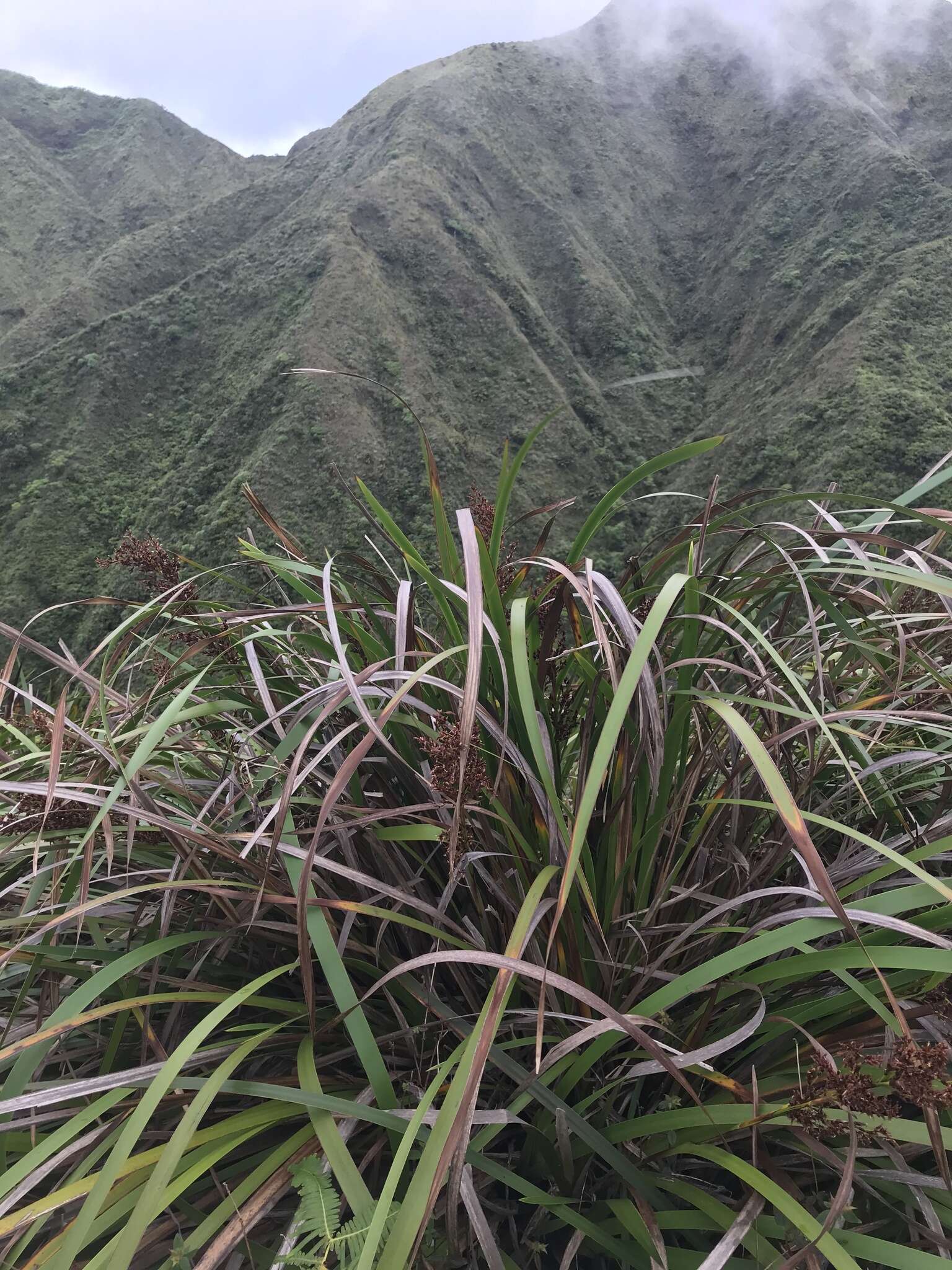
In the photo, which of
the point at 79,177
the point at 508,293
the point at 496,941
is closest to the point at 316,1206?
the point at 496,941

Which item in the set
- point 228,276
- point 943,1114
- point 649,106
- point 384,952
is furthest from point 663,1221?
point 649,106

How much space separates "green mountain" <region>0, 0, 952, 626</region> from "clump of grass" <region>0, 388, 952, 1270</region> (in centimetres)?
1765

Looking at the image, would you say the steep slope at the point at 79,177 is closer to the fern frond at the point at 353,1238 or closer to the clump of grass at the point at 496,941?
the clump of grass at the point at 496,941

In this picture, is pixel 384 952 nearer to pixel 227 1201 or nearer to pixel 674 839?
pixel 227 1201

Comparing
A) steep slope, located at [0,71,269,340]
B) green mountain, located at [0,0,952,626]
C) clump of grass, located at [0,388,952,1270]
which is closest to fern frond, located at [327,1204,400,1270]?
clump of grass, located at [0,388,952,1270]

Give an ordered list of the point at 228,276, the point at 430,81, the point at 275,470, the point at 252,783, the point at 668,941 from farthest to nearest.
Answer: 1. the point at 430,81
2. the point at 228,276
3. the point at 275,470
4. the point at 252,783
5. the point at 668,941

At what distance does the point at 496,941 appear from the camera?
1.04m

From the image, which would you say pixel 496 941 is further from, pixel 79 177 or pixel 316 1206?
pixel 79 177

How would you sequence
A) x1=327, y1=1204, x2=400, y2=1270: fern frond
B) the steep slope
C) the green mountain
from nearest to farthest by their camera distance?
x1=327, y1=1204, x2=400, y2=1270: fern frond, the green mountain, the steep slope

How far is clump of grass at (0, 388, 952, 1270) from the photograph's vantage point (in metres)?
0.71

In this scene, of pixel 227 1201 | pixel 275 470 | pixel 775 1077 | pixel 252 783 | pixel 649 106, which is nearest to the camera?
pixel 227 1201

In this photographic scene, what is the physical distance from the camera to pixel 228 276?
1353 inches

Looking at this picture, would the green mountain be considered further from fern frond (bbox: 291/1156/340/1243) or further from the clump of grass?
fern frond (bbox: 291/1156/340/1243)

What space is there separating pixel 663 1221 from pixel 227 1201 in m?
0.48
